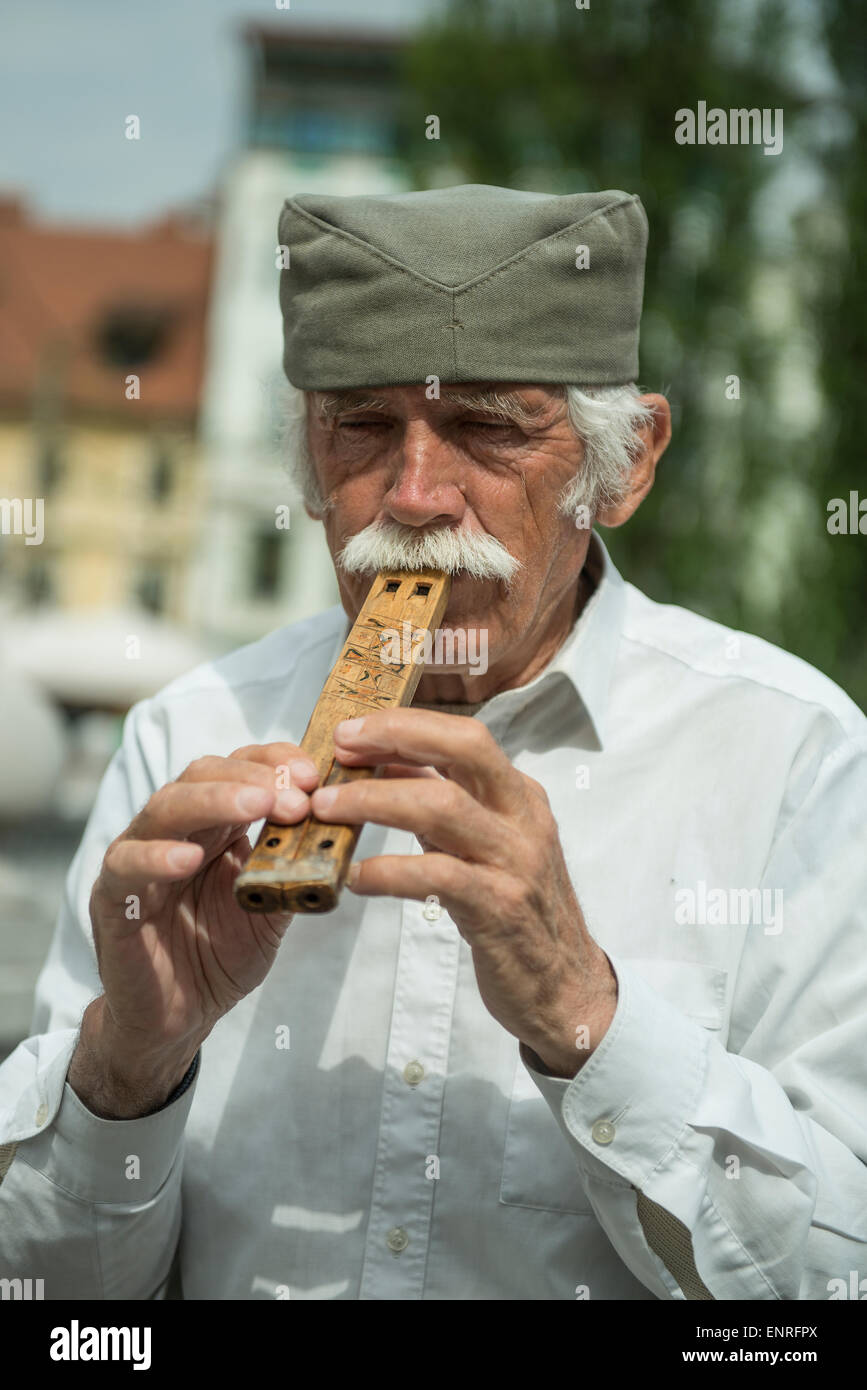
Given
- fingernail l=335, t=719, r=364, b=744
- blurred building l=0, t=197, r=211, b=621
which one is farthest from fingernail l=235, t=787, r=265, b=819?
blurred building l=0, t=197, r=211, b=621

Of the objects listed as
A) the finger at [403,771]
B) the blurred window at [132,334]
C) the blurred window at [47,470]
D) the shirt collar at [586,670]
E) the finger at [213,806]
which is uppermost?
the blurred window at [132,334]

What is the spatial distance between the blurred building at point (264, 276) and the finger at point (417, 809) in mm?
34541

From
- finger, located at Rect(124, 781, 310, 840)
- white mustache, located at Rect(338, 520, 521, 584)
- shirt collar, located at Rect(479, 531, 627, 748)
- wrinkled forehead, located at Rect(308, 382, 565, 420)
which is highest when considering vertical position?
wrinkled forehead, located at Rect(308, 382, 565, 420)

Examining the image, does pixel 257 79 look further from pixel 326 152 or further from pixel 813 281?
pixel 813 281

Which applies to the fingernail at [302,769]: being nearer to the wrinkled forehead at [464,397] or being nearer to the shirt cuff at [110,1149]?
the shirt cuff at [110,1149]

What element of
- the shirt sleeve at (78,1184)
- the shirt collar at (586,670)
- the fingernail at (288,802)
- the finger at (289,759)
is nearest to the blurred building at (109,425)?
the shirt collar at (586,670)

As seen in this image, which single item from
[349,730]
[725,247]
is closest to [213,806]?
[349,730]

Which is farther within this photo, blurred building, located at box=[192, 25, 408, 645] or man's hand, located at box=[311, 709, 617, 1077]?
blurred building, located at box=[192, 25, 408, 645]

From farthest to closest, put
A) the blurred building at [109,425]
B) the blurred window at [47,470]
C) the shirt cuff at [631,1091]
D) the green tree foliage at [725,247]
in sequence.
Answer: the blurred window at [47,470]
the blurred building at [109,425]
the green tree foliage at [725,247]
the shirt cuff at [631,1091]

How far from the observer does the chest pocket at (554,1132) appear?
2.05 metres

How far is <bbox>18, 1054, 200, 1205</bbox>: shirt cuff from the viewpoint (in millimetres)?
1938

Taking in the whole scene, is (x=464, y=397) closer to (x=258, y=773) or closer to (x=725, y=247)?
(x=258, y=773)

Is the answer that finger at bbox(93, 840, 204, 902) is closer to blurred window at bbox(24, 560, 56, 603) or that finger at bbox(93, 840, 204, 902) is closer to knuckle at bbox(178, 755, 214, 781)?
knuckle at bbox(178, 755, 214, 781)

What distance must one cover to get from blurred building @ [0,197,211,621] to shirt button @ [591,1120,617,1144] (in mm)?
37869
